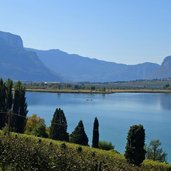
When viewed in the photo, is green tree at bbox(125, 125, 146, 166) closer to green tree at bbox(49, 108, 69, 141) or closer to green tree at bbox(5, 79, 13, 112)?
green tree at bbox(49, 108, 69, 141)

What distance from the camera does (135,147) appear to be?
3303 cm

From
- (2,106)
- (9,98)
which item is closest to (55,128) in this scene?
(2,106)

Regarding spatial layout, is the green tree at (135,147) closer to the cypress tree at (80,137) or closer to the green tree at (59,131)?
the cypress tree at (80,137)

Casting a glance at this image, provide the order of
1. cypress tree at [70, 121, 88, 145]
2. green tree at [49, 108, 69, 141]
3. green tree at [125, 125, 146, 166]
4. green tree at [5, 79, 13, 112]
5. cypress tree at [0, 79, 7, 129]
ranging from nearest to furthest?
green tree at [125, 125, 146, 166] → cypress tree at [70, 121, 88, 145] → green tree at [49, 108, 69, 141] → cypress tree at [0, 79, 7, 129] → green tree at [5, 79, 13, 112]

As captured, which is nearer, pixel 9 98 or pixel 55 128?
pixel 55 128

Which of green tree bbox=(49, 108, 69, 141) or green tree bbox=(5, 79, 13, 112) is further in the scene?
green tree bbox=(5, 79, 13, 112)

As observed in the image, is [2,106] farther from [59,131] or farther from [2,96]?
[59,131]

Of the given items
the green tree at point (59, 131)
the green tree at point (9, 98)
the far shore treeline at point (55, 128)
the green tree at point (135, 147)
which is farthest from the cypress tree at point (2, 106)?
the green tree at point (135, 147)

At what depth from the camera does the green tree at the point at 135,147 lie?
32875 millimetres

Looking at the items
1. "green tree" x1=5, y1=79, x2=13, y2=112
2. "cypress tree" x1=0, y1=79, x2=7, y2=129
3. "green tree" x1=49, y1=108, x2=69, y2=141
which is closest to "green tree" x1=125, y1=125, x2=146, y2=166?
"green tree" x1=49, y1=108, x2=69, y2=141

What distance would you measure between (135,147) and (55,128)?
1993cm

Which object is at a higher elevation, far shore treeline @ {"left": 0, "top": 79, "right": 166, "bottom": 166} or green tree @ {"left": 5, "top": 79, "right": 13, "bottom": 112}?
green tree @ {"left": 5, "top": 79, "right": 13, "bottom": 112}

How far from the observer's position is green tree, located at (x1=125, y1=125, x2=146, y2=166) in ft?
108

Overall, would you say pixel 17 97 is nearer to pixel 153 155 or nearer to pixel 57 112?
pixel 57 112
